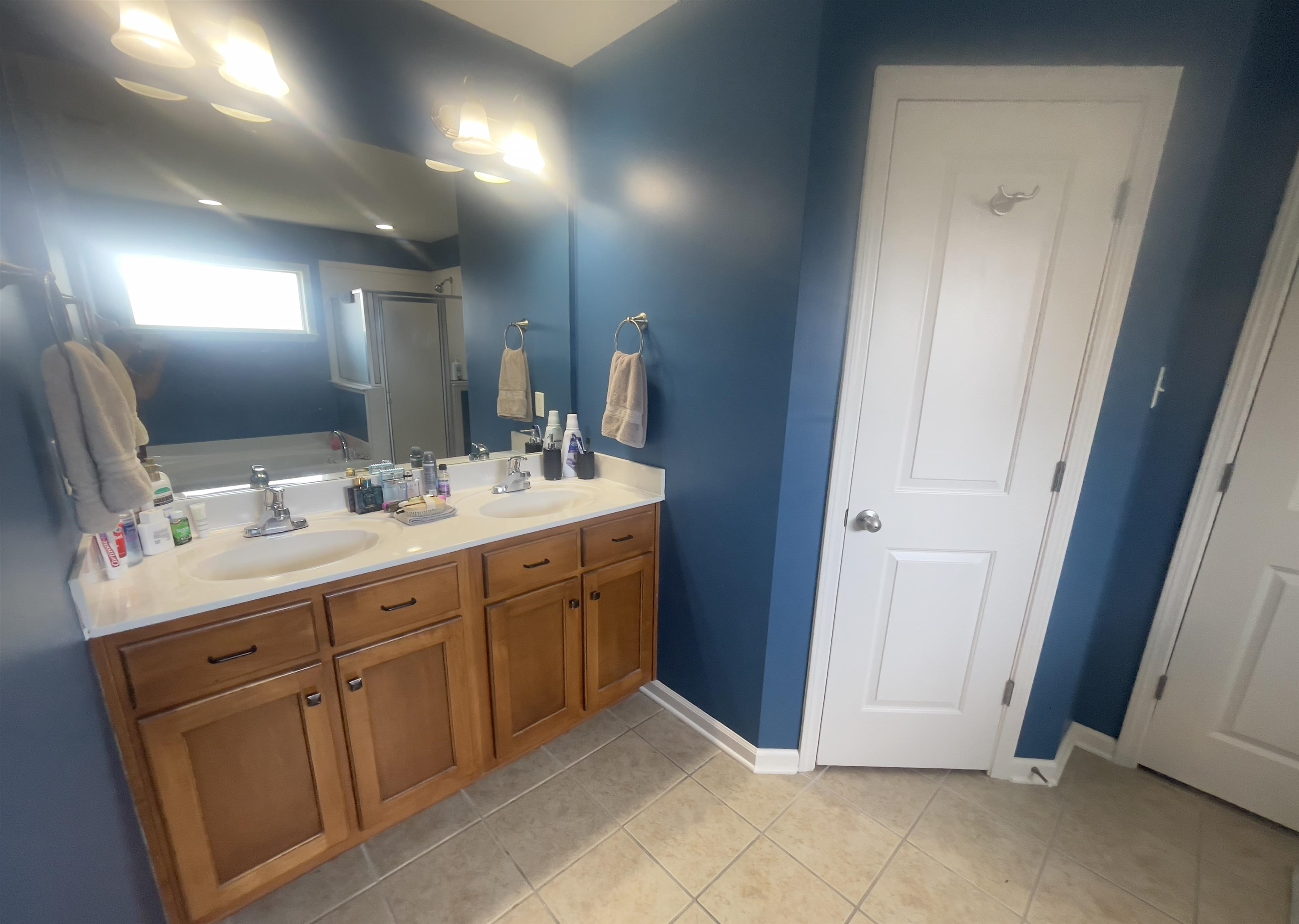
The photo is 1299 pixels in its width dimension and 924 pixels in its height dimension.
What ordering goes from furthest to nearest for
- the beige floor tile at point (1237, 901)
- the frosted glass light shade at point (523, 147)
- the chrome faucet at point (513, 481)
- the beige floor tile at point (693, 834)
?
the chrome faucet at point (513, 481)
the frosted glass light shade at point (523, 147)
the beige floor tile at point (693, 834)
the beige floor tile at point (1237, 901)

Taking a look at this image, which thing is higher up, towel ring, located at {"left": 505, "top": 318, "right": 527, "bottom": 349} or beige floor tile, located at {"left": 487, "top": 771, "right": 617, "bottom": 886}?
towel ring, located at {"left": 505, "top": 318, "right": 527, "bottom": 349}

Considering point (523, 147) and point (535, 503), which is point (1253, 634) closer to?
point (535, 503)

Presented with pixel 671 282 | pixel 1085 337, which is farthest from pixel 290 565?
pixel 1085 337

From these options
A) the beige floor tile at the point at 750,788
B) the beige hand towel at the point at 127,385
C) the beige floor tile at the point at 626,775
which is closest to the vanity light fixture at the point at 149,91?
the beige hand towel at the point at 127,385

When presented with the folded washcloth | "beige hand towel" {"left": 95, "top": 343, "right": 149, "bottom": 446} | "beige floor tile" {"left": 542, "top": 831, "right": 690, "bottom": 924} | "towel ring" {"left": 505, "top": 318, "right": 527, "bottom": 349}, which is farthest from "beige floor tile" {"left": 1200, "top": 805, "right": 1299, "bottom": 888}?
"beige hand towel" {"left": 95, "top": 343, "right": 149, "bottom": 446}

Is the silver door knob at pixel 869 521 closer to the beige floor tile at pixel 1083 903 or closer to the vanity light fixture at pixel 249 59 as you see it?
the beige floor tile at pixel 1083 903

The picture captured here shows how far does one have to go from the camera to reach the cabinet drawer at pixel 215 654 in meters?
1.01

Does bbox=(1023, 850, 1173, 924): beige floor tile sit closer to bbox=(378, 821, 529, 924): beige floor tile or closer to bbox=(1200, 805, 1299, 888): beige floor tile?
bbox=(1200, 805, 1299, 888): beige floor tile

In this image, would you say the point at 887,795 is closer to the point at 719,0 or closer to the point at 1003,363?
the point at 1003,363

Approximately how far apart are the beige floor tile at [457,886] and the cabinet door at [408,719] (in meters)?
0.14

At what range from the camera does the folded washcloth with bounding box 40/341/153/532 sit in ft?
3.06

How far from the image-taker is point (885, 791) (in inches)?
66.1

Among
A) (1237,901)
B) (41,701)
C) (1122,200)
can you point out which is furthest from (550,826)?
(1122,200)

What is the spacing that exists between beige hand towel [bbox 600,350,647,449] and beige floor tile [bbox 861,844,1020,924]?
1.47 metres
